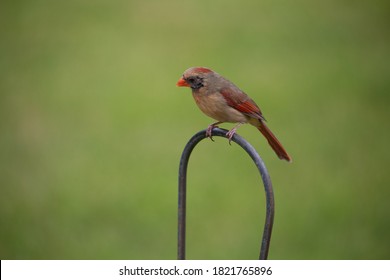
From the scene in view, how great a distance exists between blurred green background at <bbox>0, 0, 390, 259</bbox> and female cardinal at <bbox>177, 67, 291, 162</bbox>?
1.81 meters

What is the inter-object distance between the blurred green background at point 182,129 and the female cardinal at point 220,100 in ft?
5.93

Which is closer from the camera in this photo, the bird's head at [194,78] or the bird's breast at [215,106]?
the bird's head at [194,78]

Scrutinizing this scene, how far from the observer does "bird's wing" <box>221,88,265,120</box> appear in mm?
3270

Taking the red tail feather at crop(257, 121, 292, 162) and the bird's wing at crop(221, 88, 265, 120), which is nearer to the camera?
the bird's wing at crop(221, 88, 265, 120)

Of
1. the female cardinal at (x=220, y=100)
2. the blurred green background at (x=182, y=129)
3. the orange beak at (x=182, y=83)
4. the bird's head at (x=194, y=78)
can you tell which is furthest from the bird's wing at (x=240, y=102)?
the blurred green background at (x=182, y=129)

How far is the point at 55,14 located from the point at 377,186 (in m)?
5.48

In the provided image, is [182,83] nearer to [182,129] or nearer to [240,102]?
[240,102]

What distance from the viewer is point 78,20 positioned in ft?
30.2

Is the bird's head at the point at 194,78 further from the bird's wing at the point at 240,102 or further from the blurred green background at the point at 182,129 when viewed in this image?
the blurred green background at the point at 182,129

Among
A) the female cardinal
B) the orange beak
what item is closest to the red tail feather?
the female cardinal

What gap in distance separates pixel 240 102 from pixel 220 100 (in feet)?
0.46

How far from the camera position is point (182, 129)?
6.54 m

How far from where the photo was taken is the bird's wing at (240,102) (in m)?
3.27

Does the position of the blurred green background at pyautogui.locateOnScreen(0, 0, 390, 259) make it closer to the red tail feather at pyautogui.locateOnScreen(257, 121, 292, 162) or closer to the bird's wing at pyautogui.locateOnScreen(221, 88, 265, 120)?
the red tail feather at pyautogui.locateOnScreen(257, 121, 292, 162)
